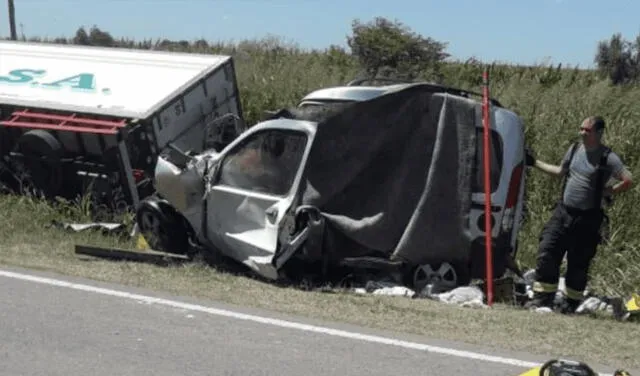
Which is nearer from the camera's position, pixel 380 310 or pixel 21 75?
pixel 380 310

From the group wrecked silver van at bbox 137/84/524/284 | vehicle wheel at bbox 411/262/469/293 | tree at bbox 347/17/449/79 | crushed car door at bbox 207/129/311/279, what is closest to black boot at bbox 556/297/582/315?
wrecked silver van at bbox 137/84/524/284

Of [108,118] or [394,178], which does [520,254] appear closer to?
[394,178]

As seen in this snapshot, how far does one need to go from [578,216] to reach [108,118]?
6.40m

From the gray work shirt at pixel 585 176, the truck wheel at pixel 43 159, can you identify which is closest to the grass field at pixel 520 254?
the truck wheel at pixel 43 159

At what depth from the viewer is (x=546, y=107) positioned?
13.1m

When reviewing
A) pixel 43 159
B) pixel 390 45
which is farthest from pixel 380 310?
pixel 390 45

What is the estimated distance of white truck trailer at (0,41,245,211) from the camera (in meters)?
12.2

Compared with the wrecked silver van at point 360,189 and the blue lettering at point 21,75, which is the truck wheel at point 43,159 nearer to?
the blue lettering at point 21,75

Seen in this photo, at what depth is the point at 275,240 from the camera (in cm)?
902

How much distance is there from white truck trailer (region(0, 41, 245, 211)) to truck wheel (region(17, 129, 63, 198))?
13 millimetres

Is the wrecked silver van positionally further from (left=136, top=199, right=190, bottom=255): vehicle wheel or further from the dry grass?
(left=136, top=199, right=190, bottom=255): vehicle wheel

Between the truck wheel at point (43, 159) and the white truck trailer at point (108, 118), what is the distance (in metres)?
0.01

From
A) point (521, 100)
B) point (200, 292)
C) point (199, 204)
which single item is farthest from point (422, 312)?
point (521, 100)

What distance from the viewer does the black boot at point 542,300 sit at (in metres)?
8.70
